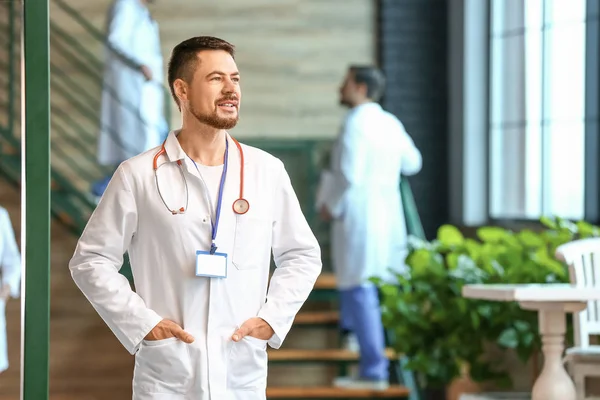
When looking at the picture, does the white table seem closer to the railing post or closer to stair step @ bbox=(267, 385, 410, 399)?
the railing post

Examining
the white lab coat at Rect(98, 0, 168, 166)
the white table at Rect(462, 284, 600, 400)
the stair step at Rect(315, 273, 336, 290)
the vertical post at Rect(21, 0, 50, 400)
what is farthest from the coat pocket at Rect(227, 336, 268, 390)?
the stair step at Rect(315, 273, 336, 290)

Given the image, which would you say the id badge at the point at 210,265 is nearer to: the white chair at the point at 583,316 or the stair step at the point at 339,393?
the white chair at the point at 583,316

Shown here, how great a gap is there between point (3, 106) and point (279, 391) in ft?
8.81

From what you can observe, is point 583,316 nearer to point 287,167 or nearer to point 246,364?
point 246,364

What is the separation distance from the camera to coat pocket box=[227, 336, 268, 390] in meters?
2.14

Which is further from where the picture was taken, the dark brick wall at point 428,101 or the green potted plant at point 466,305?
the dark brick wall at point 428,101

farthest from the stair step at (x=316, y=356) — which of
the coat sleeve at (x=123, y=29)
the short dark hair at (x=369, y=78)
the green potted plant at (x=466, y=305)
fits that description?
the coat sleeve at (x=123, y=29)

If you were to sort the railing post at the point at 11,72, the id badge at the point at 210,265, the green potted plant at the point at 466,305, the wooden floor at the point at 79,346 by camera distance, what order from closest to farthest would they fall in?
the id badge at the point at 210,265 → the railing post at the point at 11,72 → the green potted plant at the point at 466,305 → the wooden floor at the point at 79,346

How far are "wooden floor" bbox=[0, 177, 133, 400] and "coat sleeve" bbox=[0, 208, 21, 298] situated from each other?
2726 millimetres

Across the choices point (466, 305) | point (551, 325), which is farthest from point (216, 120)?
point (466, 305)

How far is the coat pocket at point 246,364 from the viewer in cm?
214

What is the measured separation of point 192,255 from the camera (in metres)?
2.12

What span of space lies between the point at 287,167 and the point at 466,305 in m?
2.50

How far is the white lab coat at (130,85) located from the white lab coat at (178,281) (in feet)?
12.6
